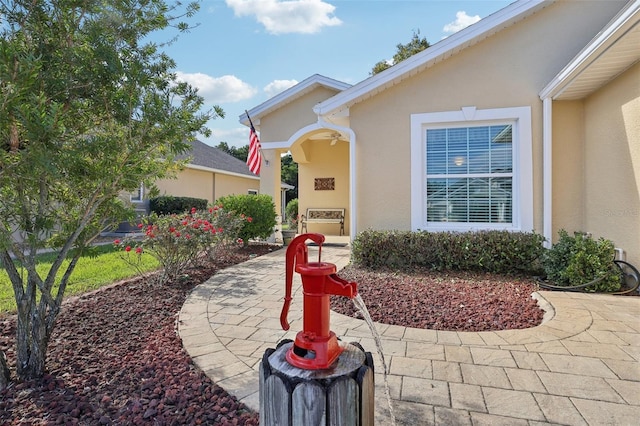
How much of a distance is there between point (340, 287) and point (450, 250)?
194 inches

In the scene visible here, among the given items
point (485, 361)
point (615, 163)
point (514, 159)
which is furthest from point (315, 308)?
point (514, 159)

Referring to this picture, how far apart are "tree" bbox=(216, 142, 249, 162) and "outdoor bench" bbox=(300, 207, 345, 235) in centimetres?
3032

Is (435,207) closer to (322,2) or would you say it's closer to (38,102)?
(322,2)

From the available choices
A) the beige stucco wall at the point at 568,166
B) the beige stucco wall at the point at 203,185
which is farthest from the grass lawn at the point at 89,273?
the beige stucco wall at the point at 568,166

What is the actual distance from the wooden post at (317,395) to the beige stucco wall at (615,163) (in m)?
5.04

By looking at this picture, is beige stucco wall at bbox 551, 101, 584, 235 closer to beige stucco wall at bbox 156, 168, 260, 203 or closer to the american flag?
the american flag

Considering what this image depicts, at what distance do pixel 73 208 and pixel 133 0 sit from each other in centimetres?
174

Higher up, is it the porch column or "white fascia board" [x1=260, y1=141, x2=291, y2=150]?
"white fascia board" [x1=260, y1=141, x2=291, y2=150]

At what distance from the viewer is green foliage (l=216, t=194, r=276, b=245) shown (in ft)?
29.0

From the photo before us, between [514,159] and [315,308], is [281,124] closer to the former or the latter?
[514,159]

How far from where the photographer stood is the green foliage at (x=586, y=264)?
4477 mm

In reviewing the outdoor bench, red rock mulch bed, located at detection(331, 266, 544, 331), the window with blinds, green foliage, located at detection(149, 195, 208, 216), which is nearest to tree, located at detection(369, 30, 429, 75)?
the outdoor bench

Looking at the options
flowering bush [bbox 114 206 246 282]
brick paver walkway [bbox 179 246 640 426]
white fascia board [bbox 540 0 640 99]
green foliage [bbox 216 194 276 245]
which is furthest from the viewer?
green foliage [bbox 216 194 276 245]

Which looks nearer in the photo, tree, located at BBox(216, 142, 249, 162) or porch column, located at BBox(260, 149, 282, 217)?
porch column, located at BBox(260, 149, 282, 217)
